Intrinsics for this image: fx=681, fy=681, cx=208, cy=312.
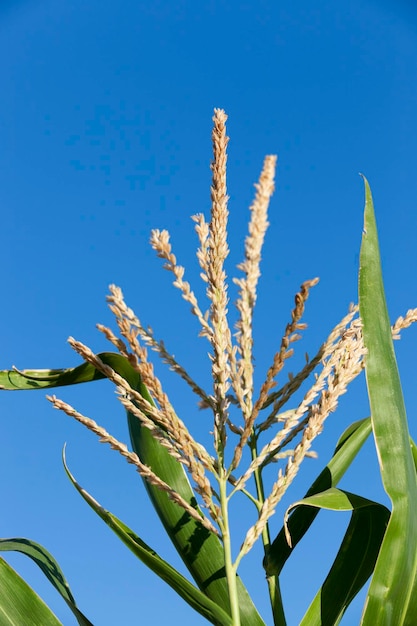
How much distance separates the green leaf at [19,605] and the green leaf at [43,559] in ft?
0.34

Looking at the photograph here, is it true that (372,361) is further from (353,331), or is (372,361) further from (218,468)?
(218,468)

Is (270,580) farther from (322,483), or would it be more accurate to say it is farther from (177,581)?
(322,483)

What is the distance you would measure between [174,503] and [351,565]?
1.38 feet

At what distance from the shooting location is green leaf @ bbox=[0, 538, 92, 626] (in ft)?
5.41

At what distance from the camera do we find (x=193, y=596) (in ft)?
4.42

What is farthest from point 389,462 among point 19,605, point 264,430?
point 19,605

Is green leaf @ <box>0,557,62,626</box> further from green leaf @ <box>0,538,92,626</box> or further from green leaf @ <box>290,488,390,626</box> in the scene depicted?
green leaf @ <box>290,488,390,626</box>

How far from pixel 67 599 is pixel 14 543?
23 centimetres

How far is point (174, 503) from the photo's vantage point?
1598mm

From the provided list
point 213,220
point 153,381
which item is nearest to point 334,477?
point 153,381

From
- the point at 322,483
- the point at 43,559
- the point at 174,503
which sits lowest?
the point at 322,483

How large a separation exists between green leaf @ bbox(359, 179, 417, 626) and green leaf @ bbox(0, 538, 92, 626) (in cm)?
74

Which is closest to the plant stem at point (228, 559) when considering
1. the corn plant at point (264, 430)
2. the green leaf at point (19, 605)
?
the corn plant at point (264, 430)

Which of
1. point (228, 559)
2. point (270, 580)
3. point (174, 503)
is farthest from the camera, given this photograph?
point (174, 503)
